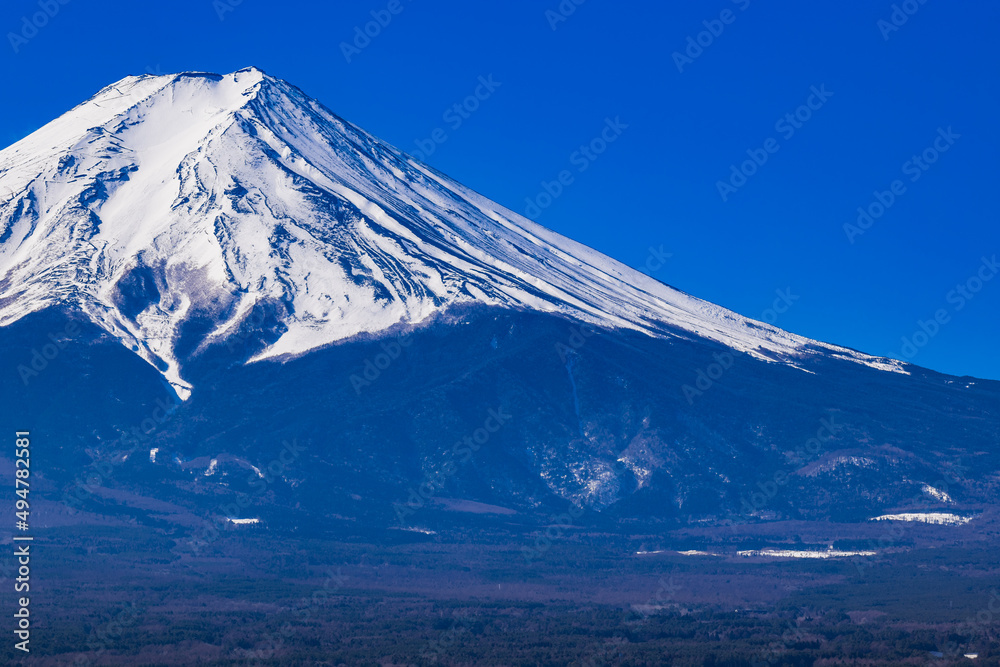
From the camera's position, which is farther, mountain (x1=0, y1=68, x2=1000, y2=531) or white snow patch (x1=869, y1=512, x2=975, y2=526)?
white snow patch (x1=869, y1=512, x2=975, y2=526)

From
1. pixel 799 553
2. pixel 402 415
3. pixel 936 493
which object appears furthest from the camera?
pixel 402 415

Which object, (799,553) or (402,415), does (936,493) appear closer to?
(799,553)

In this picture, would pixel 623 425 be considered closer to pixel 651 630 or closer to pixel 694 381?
pixel 694 381

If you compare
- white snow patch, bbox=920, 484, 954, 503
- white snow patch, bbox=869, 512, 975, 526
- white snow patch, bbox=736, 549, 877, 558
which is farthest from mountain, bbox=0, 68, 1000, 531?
white snow patch, bbox=736, 549, 877, 558

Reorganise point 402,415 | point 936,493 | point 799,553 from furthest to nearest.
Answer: point 402,415, point 936,493, point 799,553

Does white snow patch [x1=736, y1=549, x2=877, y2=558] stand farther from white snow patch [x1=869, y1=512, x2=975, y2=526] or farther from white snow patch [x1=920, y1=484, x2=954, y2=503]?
white snow patch [x1=920, y1=484, x2=954, y2=503]

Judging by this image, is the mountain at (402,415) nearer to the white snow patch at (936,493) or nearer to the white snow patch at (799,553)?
the white snow patch at (936,493)

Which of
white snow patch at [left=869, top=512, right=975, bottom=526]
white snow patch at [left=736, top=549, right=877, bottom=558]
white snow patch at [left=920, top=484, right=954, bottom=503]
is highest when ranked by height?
white snow patch at [left=920, top=484, right=954, bottom=503]

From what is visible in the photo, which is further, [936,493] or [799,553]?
[936,493]

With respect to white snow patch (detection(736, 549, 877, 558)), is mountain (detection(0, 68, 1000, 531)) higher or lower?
higher

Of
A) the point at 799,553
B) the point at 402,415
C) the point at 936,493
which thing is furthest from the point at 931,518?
the point at 402,415

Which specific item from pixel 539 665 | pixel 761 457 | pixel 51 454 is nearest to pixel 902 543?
pixel 761 457
